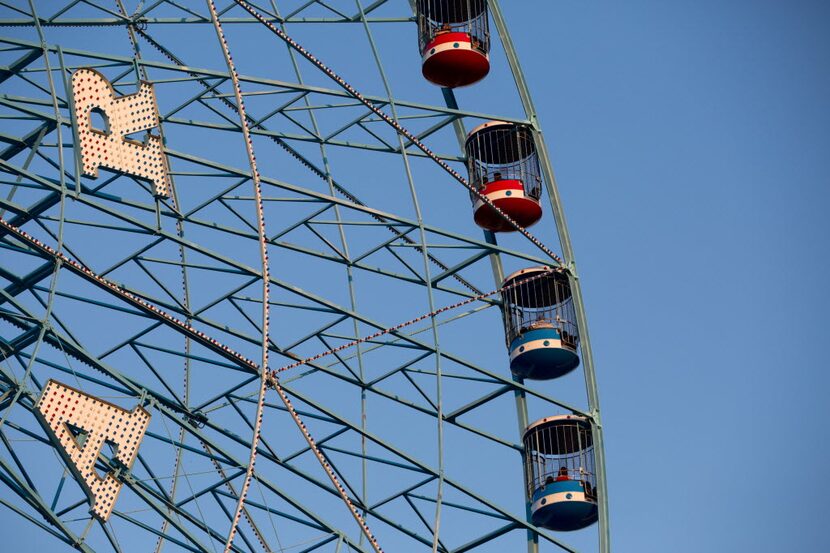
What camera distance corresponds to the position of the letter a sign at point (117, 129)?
25.6 m

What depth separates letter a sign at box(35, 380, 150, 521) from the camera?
24594 mm

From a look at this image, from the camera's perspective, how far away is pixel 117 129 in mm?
26250

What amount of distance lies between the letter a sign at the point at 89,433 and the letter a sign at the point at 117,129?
9.49 feet

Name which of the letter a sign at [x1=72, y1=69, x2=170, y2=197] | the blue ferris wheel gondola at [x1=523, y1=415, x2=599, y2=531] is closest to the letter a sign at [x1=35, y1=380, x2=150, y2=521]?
the letter a sign at [x1=72, y1=69, x2=170, y2=197]

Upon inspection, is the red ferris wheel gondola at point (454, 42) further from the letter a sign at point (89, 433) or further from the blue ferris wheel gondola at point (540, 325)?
the letter a sign at point (89, 433)

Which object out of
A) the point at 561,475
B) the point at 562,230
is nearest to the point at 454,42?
the point at 562,230

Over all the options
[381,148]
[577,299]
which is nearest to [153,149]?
[381,148]

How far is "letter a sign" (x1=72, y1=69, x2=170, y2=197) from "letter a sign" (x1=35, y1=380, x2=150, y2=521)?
2891 millimetres

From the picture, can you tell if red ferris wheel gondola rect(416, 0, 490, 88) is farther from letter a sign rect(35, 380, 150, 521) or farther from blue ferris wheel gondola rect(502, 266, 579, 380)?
letter a sign rect(35, 380, 150, 521)

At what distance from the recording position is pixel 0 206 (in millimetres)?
24578

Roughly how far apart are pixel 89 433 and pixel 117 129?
4033mm

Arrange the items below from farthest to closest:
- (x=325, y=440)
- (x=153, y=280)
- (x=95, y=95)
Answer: (x=325, y=440) < (x=153, y=280) < (x=95, y=95)

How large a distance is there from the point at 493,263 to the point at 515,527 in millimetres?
4527

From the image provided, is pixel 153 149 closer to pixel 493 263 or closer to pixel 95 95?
pixel 95 95
